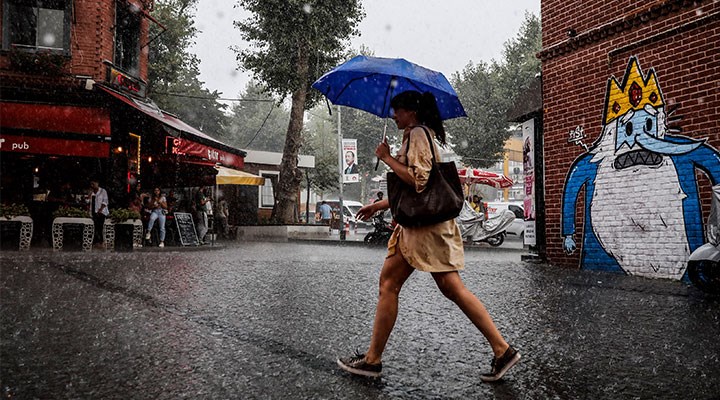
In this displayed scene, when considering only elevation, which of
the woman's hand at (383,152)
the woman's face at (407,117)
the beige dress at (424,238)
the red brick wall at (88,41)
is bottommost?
the beige dress at (424,238)

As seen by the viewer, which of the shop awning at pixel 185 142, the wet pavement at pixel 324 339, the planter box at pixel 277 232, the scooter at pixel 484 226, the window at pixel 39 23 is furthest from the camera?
the planter box at pixel 277 232

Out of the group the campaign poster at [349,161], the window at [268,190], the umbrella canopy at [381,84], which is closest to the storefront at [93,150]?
the campaign poster at [349,161]

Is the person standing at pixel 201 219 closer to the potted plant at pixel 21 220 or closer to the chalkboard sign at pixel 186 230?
the chalkboard sign at pixel 186 230

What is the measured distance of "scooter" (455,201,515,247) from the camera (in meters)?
18.2

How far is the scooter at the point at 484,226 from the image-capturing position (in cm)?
1816

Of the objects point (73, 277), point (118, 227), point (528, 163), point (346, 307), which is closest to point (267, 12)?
point (118, 227)

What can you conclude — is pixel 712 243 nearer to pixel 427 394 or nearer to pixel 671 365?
pixel 671 365

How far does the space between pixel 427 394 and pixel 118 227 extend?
11.9 meters

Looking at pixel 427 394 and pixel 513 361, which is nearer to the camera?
pixel 427 394

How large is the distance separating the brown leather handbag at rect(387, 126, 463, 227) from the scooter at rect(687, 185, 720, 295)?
15.5ft

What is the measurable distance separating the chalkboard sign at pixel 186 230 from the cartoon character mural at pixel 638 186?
990 cm

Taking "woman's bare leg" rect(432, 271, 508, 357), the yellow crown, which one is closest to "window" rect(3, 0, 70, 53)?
the yellow crown

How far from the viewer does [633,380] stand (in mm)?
3066

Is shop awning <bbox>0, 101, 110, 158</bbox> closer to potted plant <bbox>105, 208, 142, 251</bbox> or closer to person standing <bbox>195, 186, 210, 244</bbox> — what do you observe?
potted plant <bbox>105, 208, 142, 251</bbox>
